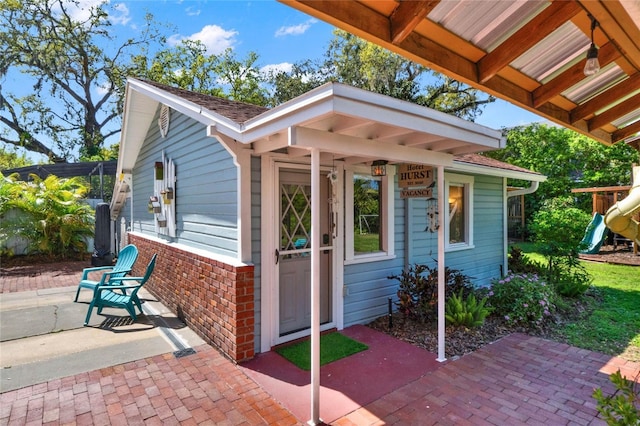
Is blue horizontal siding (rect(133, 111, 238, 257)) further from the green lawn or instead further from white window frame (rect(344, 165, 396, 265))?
the green lawn

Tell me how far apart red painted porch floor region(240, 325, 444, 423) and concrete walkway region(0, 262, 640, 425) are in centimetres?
7

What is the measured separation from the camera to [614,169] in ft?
42.5

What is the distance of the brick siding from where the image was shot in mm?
3665

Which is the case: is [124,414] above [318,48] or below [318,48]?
below

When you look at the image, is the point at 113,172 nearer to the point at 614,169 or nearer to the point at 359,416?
the point at 359,416

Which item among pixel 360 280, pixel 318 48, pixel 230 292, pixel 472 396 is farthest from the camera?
pixel 318 48

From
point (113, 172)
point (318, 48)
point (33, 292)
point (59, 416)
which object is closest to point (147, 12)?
point (318, 48)

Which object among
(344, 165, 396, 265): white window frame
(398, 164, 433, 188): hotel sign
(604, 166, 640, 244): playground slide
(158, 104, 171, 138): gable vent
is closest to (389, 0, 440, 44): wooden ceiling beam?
(604, 166, 640, 244): playground slide

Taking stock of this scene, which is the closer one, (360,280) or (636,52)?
(636,52)

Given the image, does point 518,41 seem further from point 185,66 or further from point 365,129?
point 185,66

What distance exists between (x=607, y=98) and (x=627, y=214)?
1.44 metres

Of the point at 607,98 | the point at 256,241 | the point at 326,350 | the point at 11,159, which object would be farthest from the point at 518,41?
the point at 11,159

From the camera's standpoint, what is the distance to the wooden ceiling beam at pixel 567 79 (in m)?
2.37

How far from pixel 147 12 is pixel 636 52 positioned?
2377cm
